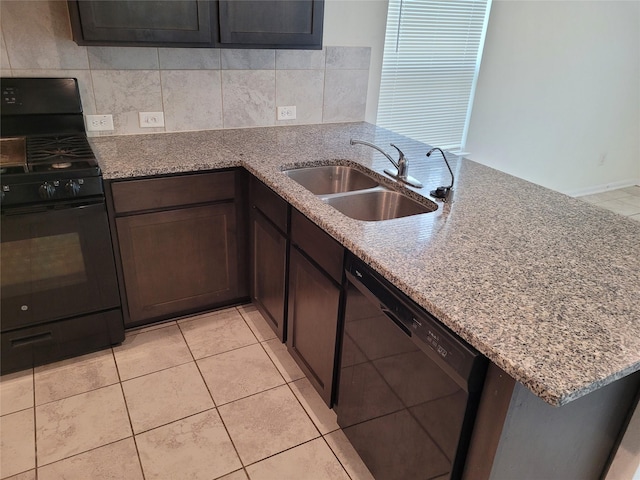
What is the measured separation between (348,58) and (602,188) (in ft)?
12.4

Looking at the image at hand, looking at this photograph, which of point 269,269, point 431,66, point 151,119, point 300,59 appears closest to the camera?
point 269,269

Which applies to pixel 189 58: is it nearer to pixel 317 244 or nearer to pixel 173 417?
pixel 317 244

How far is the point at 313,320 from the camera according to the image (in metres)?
1.93

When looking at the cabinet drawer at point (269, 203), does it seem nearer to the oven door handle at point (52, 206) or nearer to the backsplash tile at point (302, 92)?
the oven door handle at point (52, 206)

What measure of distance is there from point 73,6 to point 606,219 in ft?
7.53

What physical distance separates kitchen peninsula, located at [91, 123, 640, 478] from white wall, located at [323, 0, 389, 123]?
938 mm

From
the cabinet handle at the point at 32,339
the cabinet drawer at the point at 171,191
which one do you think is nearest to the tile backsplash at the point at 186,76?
the cabinet drawer at the point at 171,191

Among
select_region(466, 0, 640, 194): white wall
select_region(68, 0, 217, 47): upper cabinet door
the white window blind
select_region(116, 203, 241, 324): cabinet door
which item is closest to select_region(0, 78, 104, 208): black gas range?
select_region(116, 203, 241, 324): cabinet door

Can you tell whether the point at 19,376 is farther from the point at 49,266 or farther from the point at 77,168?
the point at 77,168

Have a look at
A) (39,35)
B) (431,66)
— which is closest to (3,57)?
(39,35)

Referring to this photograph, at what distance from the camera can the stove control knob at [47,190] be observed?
6.16ft

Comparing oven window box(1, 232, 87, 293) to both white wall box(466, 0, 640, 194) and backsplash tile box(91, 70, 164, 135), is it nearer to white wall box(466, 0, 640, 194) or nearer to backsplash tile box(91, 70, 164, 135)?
backsplash tile box(91, 70, 164, 135)

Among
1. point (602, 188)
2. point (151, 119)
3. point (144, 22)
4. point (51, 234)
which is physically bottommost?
point (602, 188)

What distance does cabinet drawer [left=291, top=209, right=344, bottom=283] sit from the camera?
1.65 m
